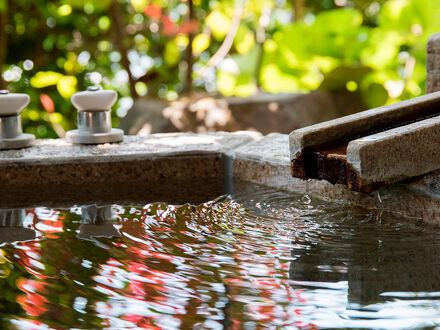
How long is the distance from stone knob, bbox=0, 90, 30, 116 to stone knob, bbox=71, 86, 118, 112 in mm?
195

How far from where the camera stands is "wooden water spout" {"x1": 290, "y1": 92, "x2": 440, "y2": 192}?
1663 millimetres

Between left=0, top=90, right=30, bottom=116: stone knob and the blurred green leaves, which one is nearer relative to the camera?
left=0, top=90, right=30, bottom=116: stone knob

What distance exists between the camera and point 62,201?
2.13 metres

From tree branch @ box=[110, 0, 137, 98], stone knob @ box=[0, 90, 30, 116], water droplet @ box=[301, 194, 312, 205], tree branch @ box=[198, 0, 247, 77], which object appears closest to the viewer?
water droplet @ box=[301, 194, 312, 205]

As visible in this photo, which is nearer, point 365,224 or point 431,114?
point 365,224

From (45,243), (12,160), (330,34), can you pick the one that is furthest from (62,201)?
(330,34)

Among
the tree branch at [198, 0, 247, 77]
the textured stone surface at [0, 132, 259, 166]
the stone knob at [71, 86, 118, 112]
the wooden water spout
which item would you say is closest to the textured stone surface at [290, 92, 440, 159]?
the wooden water spout

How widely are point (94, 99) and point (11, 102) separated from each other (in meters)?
0.32

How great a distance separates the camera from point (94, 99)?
254cm

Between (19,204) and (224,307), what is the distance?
1151 mm

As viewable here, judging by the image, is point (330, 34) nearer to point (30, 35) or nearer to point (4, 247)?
point (30, 35)

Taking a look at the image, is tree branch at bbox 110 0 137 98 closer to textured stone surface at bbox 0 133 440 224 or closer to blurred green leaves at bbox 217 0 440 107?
blurred green leaves at bbox 217 0 440 107

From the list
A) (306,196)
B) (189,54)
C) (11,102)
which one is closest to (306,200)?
(306,196)

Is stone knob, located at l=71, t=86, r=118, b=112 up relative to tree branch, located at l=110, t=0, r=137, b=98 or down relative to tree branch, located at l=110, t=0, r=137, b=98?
down
